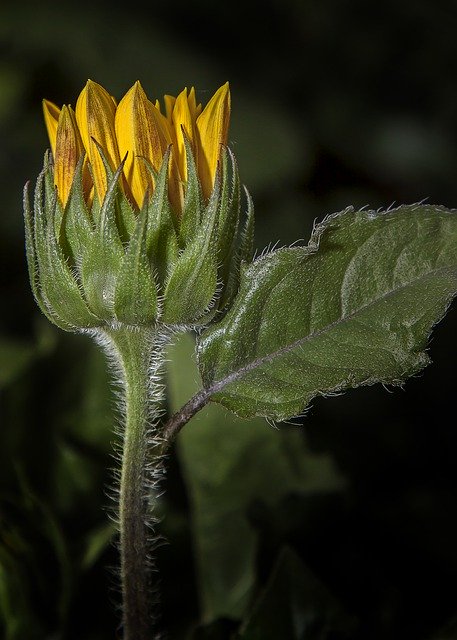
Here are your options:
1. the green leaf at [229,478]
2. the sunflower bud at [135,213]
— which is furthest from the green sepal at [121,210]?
the green leaf at [229,478]

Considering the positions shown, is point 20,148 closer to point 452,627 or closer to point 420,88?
point 420,88

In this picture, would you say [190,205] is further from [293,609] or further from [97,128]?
[293,609]

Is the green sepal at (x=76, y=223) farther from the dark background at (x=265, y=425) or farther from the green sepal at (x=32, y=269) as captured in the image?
the dark background at (x=265, y=425)

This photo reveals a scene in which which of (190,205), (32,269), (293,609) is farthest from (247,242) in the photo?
(293,609)

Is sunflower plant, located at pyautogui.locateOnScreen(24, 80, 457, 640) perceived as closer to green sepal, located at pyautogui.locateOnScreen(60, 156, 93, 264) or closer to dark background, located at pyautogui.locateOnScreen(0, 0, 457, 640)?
green sepal, located at pyautogui.locateOnScreen(60, 156, 93, 264)

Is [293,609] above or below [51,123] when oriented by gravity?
below

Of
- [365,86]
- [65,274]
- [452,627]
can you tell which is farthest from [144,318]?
[365,86]
